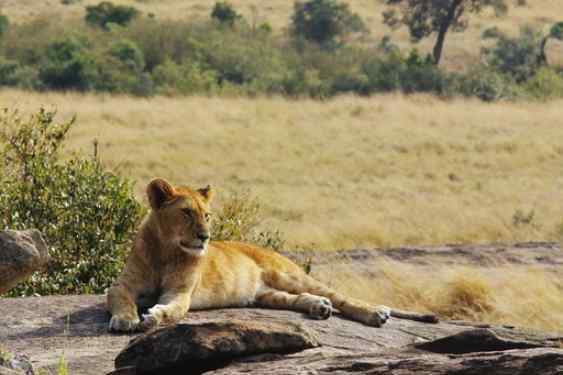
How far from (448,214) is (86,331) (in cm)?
1704

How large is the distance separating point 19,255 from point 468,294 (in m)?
8.65

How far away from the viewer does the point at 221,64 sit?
48.7 meters

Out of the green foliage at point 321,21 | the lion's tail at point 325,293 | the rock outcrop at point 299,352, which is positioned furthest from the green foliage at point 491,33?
the lion's tail at point 325,293

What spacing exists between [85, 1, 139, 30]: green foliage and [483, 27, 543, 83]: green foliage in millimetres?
15183

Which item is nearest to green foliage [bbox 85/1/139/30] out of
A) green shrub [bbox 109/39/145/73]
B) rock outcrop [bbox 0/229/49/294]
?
green shrub [bbox 109/39/145/73]

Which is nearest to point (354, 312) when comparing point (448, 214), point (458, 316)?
point (458, 316)

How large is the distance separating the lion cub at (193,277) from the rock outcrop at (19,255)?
1208 mm

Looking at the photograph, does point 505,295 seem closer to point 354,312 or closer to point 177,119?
point 354,312

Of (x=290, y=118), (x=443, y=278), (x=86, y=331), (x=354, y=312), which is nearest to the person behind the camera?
(x=86, y=331)

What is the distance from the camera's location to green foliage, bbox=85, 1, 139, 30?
5828 centimetres

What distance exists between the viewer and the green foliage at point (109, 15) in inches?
2295

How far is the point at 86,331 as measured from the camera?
322 inches

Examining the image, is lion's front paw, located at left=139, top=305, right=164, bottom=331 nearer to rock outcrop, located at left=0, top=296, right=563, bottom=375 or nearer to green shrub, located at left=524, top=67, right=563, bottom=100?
rock outcrop, located at left=0, top=296, right=563, bottom=375

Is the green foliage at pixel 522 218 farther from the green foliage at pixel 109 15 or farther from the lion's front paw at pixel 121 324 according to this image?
the green foliage at pixel 109 15
